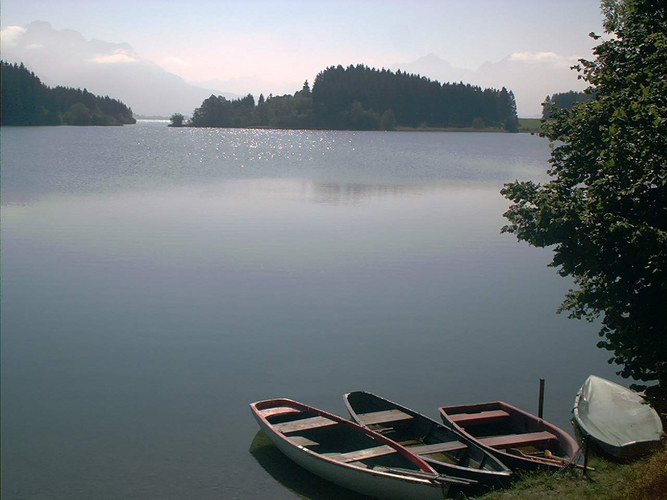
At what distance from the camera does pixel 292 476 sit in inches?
741

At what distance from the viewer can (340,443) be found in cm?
1970

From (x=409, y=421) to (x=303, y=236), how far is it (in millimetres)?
27627

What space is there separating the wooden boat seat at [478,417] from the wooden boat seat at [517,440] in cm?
107

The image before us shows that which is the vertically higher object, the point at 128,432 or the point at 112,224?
the point at 112,224

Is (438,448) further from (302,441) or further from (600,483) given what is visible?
(600,483)

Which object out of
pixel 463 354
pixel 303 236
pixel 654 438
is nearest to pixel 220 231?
pixel 303 236

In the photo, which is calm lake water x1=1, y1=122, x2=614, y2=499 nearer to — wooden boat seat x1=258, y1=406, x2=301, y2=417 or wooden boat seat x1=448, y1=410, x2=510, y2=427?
wooden boat seat x1=258, y1=406, x2=301, y2=417

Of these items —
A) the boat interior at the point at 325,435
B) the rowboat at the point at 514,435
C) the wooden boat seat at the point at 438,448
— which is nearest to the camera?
the rowboat at the point at 514,435

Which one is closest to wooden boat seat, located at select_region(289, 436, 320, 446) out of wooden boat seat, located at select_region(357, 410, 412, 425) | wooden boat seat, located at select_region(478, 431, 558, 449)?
wooden boat seat, located at select_region(357, 410, 412, 425)

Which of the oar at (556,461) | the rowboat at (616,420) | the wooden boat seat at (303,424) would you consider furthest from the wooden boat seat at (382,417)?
the rowboat at (616,420)

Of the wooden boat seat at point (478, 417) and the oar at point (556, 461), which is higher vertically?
the wooden boat seat at point (478, 417)

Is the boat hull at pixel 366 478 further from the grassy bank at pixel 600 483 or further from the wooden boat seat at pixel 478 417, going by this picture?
the wooden boat seat at pixel 478 417

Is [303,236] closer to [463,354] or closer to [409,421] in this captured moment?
[463,354]

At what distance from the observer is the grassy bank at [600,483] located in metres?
13.6
